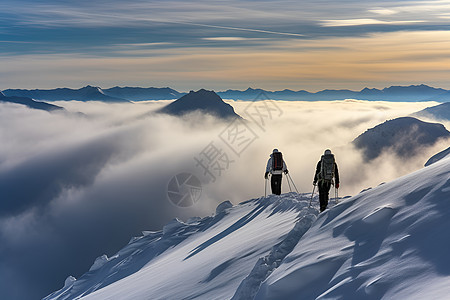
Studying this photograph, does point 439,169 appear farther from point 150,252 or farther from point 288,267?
point 150,252

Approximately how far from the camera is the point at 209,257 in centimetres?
1770

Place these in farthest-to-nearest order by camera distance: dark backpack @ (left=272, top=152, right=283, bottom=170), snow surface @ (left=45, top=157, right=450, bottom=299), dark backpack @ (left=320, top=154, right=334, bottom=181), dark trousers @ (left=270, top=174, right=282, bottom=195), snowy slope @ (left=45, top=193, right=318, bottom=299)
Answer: dark trousers @ (left=270, top=174, right=282, bottom=195)
dark backpack @ (left=272, top=152, right=283, bottom=170)
dark backpack @ (left=320, top=154, right=334, bottom=181)
snowy slope @ (left=45, top=193, right=318, bottom=299)
snow surface @ (left=45, top=157, right=450, bottom=299)

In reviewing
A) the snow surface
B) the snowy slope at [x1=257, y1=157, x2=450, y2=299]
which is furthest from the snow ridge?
the snowy slope at [x1=257, y1=157, x2=450, y2=299]

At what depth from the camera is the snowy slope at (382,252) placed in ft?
22.9

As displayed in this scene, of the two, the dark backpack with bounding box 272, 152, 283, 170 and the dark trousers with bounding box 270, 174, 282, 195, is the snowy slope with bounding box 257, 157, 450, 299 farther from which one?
the dark trousers with bounding box 270, 174, 282, 195

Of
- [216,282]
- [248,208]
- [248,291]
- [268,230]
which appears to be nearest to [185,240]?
[248,208]

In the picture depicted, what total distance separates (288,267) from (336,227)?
1.91 metres

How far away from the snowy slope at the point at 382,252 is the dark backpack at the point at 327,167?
13.2 feet

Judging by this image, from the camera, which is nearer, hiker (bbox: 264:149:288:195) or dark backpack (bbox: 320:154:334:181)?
dark backpack (bbox: 320:154:334:181)

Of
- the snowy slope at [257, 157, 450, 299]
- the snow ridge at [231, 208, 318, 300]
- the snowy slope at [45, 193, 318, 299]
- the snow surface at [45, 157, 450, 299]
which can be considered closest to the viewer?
the snowy slope at [257, 157, 450, 299]

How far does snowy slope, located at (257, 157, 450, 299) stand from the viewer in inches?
275

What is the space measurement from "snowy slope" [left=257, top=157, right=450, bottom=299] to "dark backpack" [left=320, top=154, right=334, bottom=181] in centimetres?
401

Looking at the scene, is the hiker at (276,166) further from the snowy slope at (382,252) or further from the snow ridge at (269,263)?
the snowy slope at (382,252)

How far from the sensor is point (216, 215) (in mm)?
32375
